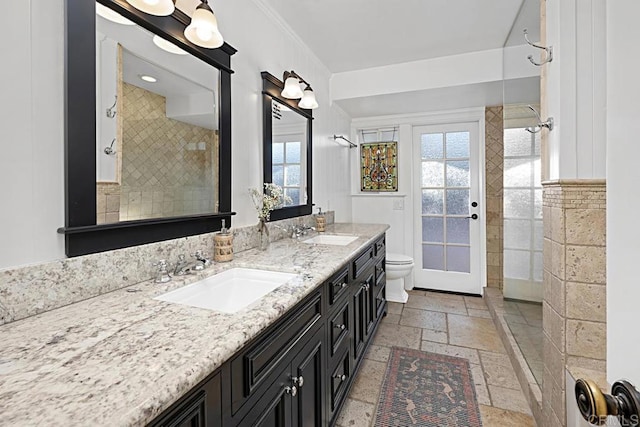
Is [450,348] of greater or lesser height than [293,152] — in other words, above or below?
below

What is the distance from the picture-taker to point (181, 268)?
1.26m

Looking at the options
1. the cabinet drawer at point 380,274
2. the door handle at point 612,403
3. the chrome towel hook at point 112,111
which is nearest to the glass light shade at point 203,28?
the chrome towel hook at point 112,111

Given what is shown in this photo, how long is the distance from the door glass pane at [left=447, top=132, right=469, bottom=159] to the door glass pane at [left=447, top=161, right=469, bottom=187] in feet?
0.29

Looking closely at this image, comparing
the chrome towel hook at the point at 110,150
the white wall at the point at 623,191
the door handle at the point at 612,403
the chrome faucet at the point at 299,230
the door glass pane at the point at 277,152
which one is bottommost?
the door handle at the point at 612,403

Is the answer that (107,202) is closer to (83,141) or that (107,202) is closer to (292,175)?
(83,141)

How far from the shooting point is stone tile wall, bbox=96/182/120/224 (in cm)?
103

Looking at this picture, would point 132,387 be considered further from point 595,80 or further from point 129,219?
point 595,80

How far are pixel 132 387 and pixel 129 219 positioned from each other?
30.6 inches

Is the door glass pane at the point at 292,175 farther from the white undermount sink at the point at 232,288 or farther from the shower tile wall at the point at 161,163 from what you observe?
the white undermount sink at the point at 232,288

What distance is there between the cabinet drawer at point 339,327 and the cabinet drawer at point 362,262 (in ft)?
0.71

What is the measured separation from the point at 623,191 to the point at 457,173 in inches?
138

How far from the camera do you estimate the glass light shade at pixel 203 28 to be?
127cm

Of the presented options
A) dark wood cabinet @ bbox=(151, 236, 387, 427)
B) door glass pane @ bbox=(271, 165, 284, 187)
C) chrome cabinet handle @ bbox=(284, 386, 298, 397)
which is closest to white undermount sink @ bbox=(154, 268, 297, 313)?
dark wood cabinet @ bbox=(151, 236, 387, 427)

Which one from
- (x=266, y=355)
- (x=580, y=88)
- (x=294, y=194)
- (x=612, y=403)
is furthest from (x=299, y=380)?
(x=580, y=88)
